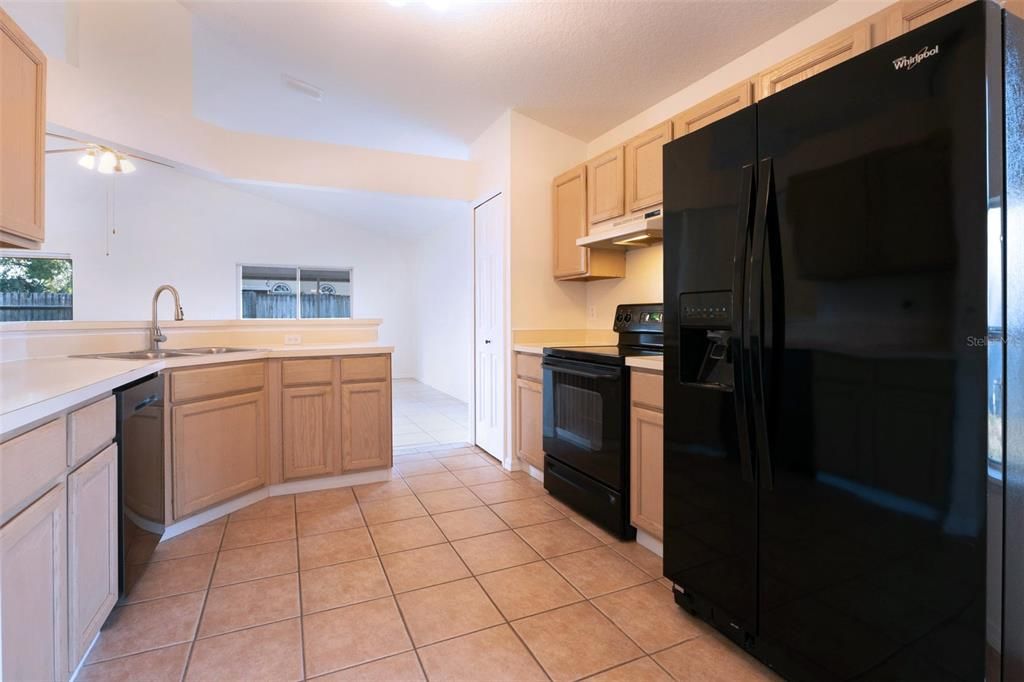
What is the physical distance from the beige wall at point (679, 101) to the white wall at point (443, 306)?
103 inches

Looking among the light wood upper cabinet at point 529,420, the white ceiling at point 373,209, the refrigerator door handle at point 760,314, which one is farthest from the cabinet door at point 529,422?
the white ceiling at point 373,209

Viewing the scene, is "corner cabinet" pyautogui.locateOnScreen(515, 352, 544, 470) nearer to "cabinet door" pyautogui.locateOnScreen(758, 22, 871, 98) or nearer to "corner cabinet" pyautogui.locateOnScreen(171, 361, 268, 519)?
"corner cabinet" pyautogui.locateOnScreen(171, 361, 268, 519)

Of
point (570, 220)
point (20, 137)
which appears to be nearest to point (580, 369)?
point (570, 220)

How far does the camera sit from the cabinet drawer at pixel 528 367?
3.21 meters

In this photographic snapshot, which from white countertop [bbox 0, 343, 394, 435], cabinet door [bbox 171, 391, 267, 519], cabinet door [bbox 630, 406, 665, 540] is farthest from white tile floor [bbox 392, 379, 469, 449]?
cabinet door [bbox 630, 406, 665, 540]

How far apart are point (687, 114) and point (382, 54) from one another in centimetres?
190

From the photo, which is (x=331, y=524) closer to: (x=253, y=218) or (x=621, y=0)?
(x=621, y=0)

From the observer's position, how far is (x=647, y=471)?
222cm

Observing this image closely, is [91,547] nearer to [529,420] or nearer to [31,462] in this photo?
[31,462]

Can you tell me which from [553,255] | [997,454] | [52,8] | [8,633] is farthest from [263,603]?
[52,8]

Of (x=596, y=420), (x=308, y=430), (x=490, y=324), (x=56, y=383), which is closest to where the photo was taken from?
(x=56, y=383)

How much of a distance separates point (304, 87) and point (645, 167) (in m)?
2.67

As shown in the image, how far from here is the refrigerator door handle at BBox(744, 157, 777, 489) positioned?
1.41 meters

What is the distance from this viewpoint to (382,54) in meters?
2.97
